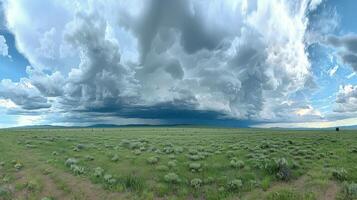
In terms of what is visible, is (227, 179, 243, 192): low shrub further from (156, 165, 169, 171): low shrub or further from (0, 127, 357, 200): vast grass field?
(156, 165, 169, 171): low shrub

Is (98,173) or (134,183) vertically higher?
(98,173)

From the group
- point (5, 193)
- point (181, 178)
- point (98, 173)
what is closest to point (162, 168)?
point (181, 178)

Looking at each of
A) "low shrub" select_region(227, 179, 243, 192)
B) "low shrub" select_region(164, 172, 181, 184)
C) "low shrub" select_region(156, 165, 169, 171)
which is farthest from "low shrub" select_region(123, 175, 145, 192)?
"low shrub" select_region(227, 179, 243, 192)

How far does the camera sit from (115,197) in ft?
56.9

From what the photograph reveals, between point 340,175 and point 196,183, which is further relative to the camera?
point 340,175

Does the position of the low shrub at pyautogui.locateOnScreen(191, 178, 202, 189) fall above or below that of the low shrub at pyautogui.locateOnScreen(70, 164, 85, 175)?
below

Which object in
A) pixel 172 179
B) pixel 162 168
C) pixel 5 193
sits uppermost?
pixel 162 168

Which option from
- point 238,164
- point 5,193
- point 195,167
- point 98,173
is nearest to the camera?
point 5,193

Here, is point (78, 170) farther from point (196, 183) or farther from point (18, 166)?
point (196, 183)

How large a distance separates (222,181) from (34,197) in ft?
38.7

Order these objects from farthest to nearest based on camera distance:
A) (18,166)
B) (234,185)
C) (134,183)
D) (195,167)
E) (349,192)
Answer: (18,166) < (195,167) < (134,183) < (234,185) < (349,192)

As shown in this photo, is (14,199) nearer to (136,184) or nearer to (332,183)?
(136,184)

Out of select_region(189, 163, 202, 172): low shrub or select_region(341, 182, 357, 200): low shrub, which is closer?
select_region(341, 182, 357, 200): low shrub

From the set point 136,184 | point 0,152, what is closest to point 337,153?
point 136,184
